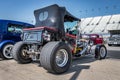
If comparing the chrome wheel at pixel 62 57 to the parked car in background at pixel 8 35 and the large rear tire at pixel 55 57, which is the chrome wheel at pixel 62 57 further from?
the parked car in background at pixel 8 35

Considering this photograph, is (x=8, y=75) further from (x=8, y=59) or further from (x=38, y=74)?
(x=8, y=59)

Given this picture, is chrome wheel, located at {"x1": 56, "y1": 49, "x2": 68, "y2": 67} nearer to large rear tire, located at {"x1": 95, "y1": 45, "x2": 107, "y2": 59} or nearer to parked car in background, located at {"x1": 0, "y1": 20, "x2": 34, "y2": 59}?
large rear tire, located at {"x1": 95, "y1": 45, "x2": 107, "y2": 59}

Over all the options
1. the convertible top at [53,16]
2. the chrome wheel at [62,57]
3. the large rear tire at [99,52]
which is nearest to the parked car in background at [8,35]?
the convertible top at [53,16]

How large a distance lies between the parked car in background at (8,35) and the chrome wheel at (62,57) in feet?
13.0

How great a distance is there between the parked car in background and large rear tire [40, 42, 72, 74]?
13.1 ft

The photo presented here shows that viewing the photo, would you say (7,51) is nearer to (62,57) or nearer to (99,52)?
(62,57)

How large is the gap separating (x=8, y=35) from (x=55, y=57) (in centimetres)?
486

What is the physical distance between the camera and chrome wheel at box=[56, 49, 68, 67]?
6.41 meters

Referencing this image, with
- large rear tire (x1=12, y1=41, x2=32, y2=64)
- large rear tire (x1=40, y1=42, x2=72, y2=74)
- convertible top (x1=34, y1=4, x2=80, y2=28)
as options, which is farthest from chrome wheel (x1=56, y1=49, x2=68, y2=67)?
large rear tire (x1=12, y1=41, x2=32, y2=64)

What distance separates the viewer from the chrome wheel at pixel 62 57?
641 cm

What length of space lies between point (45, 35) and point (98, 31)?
5257 centimetres

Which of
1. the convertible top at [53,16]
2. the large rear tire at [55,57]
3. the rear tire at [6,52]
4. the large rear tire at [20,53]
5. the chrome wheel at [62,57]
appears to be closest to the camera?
the large rear tire at [55,57]

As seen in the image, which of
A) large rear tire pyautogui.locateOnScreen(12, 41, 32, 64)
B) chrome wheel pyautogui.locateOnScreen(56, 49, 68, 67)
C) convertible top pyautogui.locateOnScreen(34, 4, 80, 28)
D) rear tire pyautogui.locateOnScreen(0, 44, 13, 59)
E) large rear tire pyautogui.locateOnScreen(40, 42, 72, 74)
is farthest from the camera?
rear tire pyautogui.locateOnScreen(0, 44, 13, 59)

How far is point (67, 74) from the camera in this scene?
598 cm
